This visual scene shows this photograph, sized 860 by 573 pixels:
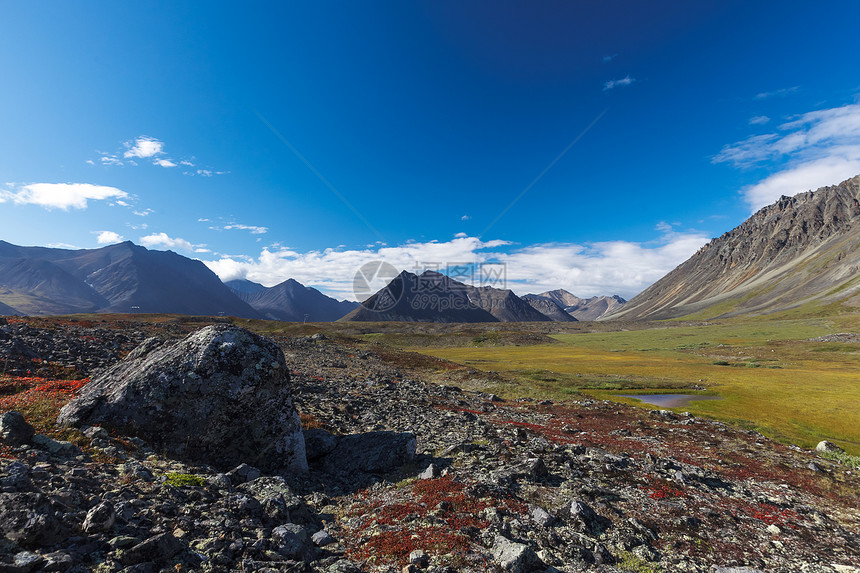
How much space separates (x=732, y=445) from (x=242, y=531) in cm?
3248

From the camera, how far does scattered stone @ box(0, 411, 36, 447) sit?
870 cm

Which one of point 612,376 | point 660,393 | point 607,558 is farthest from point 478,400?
point 612,376

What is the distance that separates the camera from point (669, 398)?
159ft

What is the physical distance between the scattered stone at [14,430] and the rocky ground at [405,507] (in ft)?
0.32

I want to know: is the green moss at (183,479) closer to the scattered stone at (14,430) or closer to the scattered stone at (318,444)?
the scattered stone at (14,430)

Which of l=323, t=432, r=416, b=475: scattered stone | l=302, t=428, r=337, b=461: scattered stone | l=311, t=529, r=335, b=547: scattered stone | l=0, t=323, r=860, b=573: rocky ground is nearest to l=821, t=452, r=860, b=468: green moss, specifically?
l=0, t=323, r=860, b=573: rocky ground

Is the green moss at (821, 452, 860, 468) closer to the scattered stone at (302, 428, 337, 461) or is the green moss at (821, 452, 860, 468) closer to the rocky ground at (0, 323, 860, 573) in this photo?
the rocky ground at (0, 323, 860, 573)

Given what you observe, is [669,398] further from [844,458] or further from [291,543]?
[291,543]

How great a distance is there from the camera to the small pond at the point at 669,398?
145 feet

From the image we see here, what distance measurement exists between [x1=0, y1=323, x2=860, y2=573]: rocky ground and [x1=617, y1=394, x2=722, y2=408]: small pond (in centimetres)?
2408

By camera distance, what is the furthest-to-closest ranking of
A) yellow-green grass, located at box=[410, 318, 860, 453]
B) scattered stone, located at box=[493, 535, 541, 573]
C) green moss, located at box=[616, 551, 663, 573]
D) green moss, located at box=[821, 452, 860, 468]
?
1. yellow-green grass, located at box=[410, 318, 860, 453]
2. green moss, located at box=[821, 452, 860, 468]
3. green moss, located at box=[616, 551, 663, 573]
4. scattered stone, located at box=[493, 535, 541, 573]

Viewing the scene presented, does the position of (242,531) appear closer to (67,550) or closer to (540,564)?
(67,550)

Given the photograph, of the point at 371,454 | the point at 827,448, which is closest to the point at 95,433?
the point at 371,454

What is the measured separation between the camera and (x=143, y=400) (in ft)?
40.1
